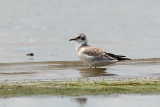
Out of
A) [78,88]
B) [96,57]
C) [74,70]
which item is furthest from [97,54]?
[78,88]

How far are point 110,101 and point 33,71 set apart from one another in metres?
5.03

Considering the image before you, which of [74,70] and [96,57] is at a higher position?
[96,57]

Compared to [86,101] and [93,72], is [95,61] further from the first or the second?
[86,101]

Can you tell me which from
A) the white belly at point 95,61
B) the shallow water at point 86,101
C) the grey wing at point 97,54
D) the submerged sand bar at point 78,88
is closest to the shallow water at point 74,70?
the white belly at point 95,61

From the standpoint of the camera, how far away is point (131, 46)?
19.3m

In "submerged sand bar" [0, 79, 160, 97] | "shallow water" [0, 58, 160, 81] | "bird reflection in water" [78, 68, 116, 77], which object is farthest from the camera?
"bird reflection in water" [78, 68, 116, 77]

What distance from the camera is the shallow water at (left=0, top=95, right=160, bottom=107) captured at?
29.2ft

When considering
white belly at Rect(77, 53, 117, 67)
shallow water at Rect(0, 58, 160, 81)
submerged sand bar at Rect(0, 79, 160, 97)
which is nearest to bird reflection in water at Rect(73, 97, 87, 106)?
submerged sand bar at Rect(0, 79, 160, 97)

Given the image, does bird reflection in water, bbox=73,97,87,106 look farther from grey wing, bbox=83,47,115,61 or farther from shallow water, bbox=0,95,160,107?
grey wing, bbox=83,47,115,61

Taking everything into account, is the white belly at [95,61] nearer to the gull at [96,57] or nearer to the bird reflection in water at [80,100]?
the gull at [96,57]

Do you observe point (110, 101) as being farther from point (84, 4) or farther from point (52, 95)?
point (84, 4)

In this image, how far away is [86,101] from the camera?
29.9 feet

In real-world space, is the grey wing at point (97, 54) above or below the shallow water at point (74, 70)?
above

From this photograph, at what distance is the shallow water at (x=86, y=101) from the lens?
351 inches
